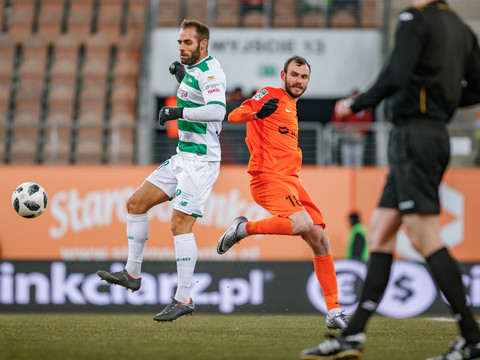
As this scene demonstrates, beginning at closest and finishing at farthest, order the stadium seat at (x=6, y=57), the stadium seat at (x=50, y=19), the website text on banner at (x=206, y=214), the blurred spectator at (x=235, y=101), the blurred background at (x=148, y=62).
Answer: the blurred spectator at (x=235, y=101) < the website text on banner at (x=206, y=214) < the blurred background at (x=148, y=62) < the stadium seat at (x=6, y=57) < the stadium seat at (x=50, y=19)

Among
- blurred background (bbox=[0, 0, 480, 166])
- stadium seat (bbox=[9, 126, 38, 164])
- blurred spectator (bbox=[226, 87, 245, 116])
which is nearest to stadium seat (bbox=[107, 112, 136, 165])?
blurred background (bbox=[0, 0, 480, 166])

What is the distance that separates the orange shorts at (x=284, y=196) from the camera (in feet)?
21.1

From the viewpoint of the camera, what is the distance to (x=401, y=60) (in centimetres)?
426

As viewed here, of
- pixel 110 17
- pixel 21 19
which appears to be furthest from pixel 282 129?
pixel 21 19

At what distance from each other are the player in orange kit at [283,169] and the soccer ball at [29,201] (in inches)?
74.6

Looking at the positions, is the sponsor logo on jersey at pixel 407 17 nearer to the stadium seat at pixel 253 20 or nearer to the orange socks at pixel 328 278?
the orange socks at pixel 328 278

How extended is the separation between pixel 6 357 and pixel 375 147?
33.5ft

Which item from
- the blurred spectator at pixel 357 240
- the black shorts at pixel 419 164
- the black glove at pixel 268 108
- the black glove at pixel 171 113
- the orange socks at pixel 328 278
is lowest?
the blurred spectator at pixel 357 240

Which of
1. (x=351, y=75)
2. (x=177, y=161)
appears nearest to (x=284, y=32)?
(x=351, y=75)

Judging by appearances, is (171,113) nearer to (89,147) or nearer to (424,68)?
(424,68)

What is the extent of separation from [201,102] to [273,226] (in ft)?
3.89

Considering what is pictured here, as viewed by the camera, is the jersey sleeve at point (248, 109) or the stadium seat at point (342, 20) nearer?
the jersey sleeve at point (248, 109)

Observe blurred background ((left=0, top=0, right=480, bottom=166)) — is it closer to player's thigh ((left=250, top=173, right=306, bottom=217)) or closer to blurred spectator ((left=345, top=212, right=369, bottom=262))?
blurred spectator ((left=345, top=212, right=369, bottom=262))

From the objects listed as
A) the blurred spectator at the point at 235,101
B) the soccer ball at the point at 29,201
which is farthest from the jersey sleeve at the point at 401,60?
the blurred spectator at the point at 235,101
